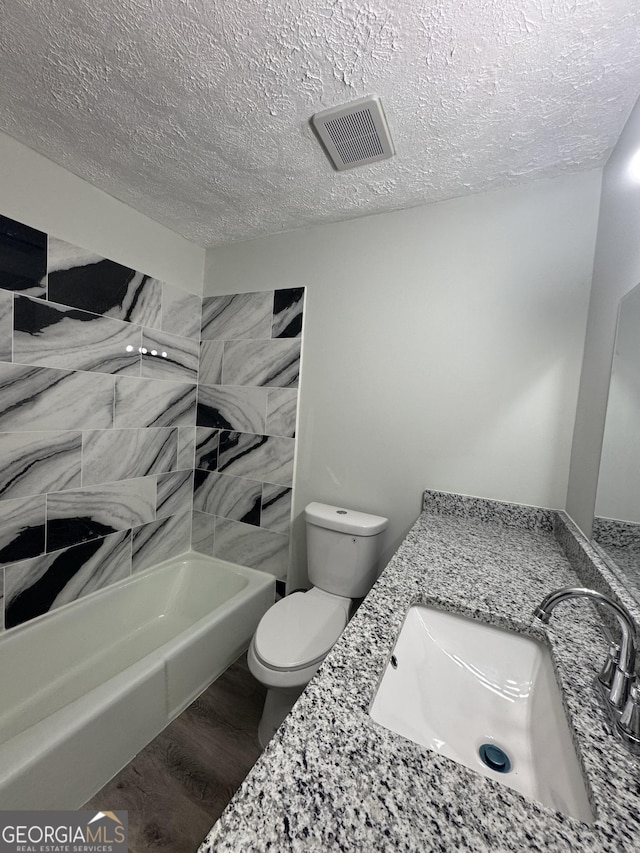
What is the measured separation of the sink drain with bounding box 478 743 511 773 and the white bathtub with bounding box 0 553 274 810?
122 centimetres

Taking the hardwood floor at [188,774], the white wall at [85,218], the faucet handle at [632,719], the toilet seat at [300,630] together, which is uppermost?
the white wall at [85,218]

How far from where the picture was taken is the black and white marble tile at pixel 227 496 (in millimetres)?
2098

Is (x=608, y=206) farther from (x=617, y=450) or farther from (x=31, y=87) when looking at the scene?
(x=31, y=87)

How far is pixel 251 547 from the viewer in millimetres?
2123

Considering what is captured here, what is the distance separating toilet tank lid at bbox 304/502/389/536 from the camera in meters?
1.65

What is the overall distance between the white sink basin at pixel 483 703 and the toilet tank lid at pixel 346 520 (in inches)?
27.8

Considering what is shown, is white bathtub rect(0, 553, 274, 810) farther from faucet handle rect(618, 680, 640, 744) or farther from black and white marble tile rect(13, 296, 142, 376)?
faucet handle rect(618, 680, 640, 744)

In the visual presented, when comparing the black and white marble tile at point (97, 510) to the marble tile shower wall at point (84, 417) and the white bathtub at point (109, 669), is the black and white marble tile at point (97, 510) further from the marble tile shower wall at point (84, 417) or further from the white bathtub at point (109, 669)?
the white bathtub at point (109, 669)

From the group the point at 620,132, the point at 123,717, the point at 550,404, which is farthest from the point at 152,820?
the point at 620,132

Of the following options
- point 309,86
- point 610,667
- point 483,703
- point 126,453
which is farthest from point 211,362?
point 610,667

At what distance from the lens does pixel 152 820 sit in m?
1.12

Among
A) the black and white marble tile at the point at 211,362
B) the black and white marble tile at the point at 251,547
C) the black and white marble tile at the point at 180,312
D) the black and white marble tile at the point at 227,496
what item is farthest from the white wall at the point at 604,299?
the black and white marble tile at the point at 180,312

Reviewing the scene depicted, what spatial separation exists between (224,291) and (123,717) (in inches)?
84.6

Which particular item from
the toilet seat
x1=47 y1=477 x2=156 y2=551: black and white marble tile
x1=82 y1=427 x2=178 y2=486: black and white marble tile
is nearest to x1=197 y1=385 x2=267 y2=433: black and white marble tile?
x1=82 y1=427 x2=178 y2=486: black and white marble tile
